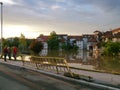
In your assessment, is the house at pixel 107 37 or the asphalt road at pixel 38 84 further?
the house at pixel 107 37

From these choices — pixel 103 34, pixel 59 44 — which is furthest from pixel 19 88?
pixel 59 44

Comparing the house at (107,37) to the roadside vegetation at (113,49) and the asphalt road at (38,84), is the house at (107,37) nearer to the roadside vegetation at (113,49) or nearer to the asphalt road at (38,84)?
the roadside vegetation at (113,49)

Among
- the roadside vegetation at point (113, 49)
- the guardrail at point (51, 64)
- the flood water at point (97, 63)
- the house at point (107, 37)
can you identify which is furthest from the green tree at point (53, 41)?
the guardrail at point (51, 64)

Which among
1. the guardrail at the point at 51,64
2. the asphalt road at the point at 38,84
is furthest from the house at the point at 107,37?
the asphalt road at the point at 38,84

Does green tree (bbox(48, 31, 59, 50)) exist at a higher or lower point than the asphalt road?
higher

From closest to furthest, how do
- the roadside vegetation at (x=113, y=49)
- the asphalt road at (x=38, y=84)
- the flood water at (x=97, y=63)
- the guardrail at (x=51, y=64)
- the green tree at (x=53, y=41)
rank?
the asphalt road at (x=38, y=84) < the guardrail at (x=51, y=64) < the flood water at (x=97, y=63) < the roadside vegetation at (x=113, y=49) < the green tree at (x=53, y=41)

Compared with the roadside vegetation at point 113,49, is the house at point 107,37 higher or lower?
higher

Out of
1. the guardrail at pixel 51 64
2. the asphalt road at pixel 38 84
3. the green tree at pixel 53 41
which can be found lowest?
the asphalt road at pixel 38 84

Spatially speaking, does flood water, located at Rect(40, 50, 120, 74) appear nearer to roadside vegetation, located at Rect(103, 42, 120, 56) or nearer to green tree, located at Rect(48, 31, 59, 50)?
roadside vegetation, located at Rect(103, 42, 120, 56)

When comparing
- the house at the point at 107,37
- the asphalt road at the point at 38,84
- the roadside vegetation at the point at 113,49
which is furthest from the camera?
the house at the point at 107,37

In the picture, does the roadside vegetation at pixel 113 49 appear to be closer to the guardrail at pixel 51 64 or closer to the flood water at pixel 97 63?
the flood water at pixel 97 63

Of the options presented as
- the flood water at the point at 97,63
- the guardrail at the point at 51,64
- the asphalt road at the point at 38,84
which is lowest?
the asphalt road at the point at 38,84

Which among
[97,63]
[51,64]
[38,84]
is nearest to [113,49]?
[97,63]

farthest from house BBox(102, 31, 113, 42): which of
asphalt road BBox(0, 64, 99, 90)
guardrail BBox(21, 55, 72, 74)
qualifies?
asphalt road BBox(0, 64, 99, 90)
